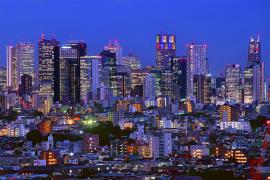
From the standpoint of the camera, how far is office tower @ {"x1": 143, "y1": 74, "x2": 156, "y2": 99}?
5953 cm

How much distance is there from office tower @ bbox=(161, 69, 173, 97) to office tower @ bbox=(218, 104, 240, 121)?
11.9 m

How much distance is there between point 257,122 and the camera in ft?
134

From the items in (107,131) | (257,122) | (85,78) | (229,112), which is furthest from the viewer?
(85,78)

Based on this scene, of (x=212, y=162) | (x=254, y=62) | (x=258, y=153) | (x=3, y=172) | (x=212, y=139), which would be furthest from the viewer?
(x=254, y=62)

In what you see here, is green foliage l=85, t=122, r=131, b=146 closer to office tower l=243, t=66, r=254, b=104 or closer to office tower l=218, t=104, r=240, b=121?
office tower l=218, t=104, r=240, b=121

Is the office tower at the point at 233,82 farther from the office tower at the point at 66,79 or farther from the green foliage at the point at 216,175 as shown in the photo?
the green foliage at the point at 216,175

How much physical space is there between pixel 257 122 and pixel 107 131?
692 cm

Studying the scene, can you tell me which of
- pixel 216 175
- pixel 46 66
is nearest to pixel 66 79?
pixel 46 66

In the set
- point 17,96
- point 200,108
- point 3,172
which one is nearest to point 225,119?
point 200,108

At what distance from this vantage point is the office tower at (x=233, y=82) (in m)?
60.3

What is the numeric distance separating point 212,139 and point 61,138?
4.47m

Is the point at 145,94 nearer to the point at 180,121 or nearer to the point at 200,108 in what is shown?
the point at 200,108

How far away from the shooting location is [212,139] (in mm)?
33250

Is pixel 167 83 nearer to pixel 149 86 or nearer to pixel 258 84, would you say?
pixel 149 86
